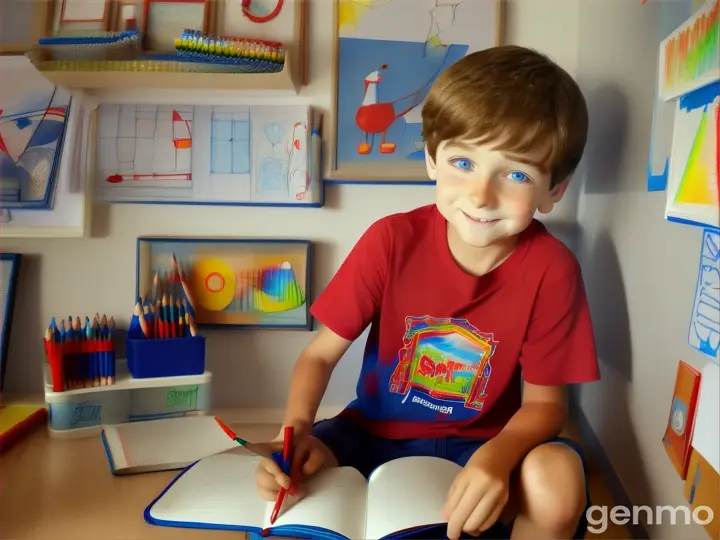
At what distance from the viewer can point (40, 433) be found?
2.95 feet

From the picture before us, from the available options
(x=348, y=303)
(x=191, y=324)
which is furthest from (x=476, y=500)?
(x=191, y=324)

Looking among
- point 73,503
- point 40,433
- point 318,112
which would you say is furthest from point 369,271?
point 40,433

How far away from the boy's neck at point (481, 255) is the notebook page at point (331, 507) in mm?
286

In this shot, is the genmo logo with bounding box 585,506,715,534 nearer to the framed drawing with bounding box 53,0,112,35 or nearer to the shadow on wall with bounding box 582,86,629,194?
the shadow on wall with bounding box 582,86,629,194

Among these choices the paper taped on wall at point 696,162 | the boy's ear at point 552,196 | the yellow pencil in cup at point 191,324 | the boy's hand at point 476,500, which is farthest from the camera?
the yellow pencil in cup at point 191,324

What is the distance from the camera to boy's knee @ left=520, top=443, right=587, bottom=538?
57 centimetres

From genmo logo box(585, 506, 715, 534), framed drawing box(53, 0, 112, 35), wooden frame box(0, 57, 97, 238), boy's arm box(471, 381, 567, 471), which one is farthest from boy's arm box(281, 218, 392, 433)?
framed drawing box(53, 0, 112, 35)

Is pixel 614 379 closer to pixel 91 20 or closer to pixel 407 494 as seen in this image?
pixel 407 494

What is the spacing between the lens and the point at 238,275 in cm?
96

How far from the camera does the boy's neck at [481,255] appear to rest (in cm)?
75

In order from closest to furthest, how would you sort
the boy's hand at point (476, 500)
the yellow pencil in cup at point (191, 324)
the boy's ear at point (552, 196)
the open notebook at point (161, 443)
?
the boy's hand at point (476, 500) → the boy's ear at point (552, 196) → the open notebook at point (161, 443) → the yellow pencil in cup at point (191, 324)

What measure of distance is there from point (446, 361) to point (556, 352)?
0.13 meters

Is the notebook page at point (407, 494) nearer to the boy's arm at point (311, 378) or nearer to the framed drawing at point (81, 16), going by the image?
the boy's arm at point (311, 378)

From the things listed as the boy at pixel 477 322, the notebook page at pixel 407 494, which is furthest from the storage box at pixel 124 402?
the notebook page at pixel 407 494
